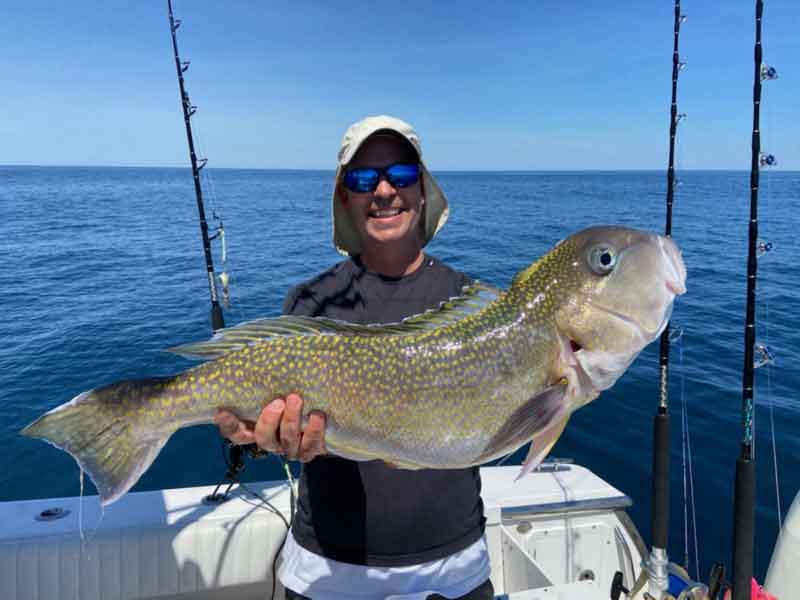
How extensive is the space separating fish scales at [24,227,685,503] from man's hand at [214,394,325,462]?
4 centimetres

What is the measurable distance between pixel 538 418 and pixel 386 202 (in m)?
1.53

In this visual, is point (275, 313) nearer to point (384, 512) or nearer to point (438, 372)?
point (384, 512)

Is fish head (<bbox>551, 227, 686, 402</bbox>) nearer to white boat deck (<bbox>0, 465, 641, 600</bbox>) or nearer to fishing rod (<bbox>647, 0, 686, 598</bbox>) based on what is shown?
fishing rod (<bbox>647, 0, 686, 598</bbox>)

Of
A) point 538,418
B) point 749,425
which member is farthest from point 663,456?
point 538,418

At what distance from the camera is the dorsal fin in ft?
8.70

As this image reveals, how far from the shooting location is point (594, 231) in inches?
97.8

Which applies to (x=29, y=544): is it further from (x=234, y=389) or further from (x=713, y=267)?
(x=713, y=267)

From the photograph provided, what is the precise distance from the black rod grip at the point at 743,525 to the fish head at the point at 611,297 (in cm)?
255

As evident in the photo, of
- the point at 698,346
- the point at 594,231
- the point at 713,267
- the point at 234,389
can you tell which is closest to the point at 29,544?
the point at 234,389

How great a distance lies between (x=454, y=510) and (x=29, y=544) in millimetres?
3412

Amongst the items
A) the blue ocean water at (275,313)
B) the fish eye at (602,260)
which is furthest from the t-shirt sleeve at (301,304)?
the blue ocean water at (275,313)

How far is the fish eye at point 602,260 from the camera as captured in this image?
2414 mm

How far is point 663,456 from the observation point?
4613 mm

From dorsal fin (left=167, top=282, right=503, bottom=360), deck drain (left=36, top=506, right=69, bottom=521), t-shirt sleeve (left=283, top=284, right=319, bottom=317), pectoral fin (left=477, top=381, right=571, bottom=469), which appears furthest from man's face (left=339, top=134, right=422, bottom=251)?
deck drain (left=36, top=506, right=69, bottom=521)
